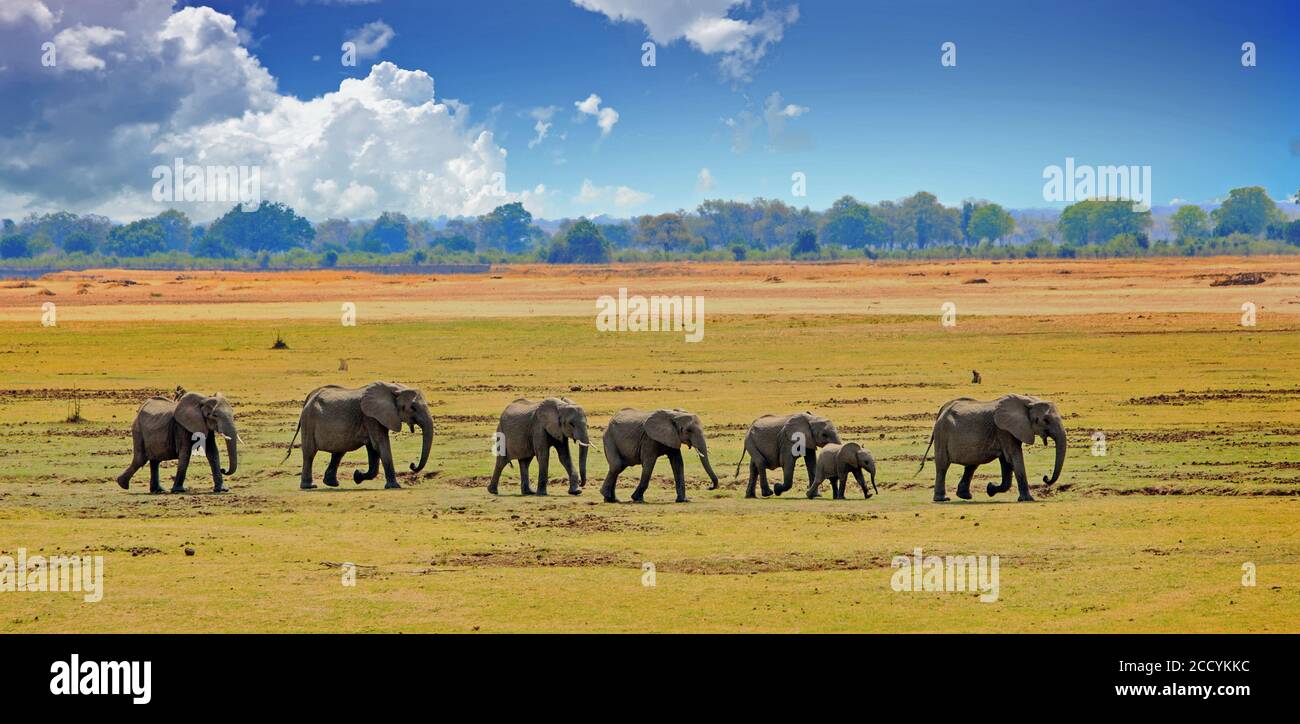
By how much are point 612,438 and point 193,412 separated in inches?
266

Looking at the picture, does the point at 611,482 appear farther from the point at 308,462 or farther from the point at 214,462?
the point at 214,462

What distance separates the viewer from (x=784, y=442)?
24.4 metres

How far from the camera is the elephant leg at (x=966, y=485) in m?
23.5

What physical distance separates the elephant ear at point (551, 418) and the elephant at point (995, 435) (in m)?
6.04

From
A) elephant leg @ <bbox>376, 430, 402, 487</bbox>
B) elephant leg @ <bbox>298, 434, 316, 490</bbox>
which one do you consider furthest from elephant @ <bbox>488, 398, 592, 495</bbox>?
elephant leg @ <bbox>298, 434, 316, 490</bbox>

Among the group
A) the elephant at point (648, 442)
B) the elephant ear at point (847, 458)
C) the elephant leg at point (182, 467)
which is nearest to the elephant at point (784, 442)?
the elephant ear at point (847, 458)

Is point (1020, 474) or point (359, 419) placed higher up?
point (359, 419)

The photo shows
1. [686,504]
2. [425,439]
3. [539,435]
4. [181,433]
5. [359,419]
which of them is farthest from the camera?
[425,439]

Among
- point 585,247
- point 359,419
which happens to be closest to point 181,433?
point 359,419

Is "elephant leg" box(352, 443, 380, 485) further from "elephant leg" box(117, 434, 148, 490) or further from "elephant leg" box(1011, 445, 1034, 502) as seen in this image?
"elephant leg" box(1011, 445, 1034, 502)

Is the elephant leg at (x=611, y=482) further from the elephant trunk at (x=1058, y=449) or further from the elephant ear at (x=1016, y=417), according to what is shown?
the elephant trunk at (x=1058, y=449)

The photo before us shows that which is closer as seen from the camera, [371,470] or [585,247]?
[371,470]
